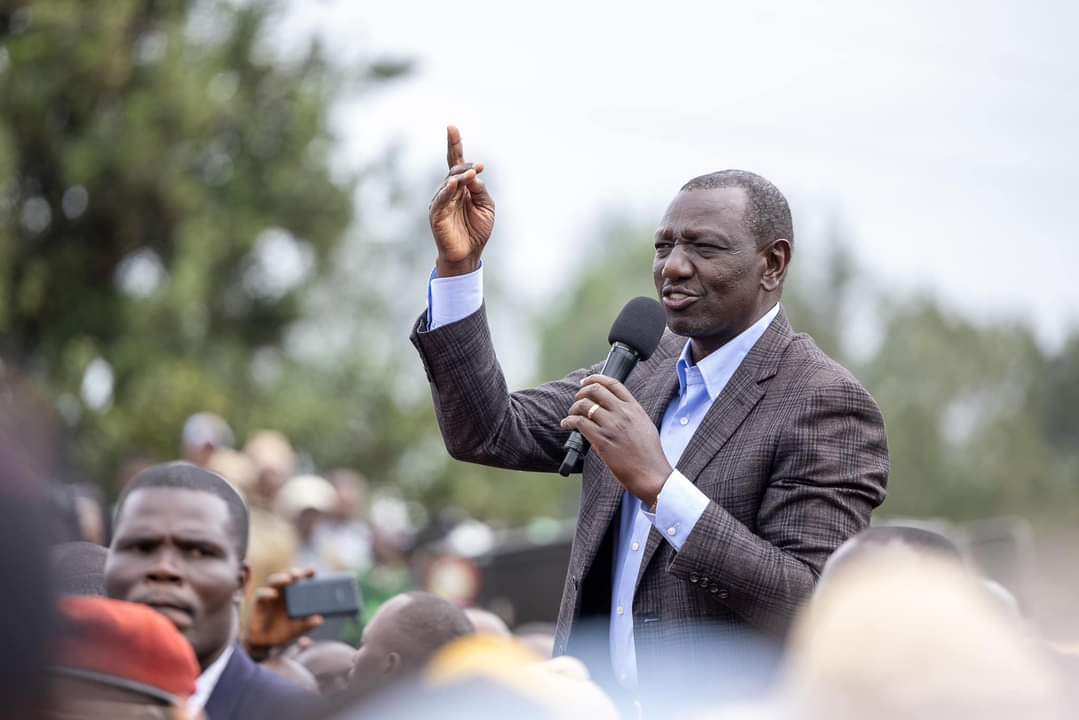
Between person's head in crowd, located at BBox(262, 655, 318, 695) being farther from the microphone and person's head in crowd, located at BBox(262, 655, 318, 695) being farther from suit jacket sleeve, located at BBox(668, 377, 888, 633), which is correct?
suit jacket sleeve, located at BBox(668, 377, 888, 633)

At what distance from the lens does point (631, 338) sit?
3820 millimetres

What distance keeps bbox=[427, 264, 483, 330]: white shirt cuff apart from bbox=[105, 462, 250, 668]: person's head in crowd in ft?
2.56

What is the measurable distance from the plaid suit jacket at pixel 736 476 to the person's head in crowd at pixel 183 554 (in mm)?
655

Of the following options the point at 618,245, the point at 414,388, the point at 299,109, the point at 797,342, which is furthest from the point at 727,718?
the point at 618,245

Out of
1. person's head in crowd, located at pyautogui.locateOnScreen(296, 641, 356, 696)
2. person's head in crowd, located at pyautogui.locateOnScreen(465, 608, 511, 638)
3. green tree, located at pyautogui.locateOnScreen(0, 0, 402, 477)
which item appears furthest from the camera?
green tree, located at pyautogui.locateOnScreen(0, 0, 402, 477)

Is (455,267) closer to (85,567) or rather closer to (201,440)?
(85,567)

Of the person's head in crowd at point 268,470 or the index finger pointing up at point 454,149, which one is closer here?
the index finger pointing up at point 454,149

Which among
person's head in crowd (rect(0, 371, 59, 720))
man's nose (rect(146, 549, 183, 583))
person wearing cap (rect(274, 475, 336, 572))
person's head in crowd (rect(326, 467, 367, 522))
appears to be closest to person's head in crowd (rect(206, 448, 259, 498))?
person wearing cap (rect(274, 475, 336, 572))

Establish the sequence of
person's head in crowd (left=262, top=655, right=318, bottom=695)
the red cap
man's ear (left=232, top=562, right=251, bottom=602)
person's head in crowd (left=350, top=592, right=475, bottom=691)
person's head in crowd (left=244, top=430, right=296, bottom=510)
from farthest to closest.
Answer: person's head in crowd (left=244, top=430, right=296, bottom=510) < person's head in crowd (left=262, top=655, right=318, bottom=695) < person's head in crowd (left=350, top=592, right=475, bottom=691) < man's ear (left=232, top=562, right=251, bottom=602) < the red cap

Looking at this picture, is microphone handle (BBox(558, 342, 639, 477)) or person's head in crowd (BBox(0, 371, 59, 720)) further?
microphone handle (BBox(558, 342, 639, 477))

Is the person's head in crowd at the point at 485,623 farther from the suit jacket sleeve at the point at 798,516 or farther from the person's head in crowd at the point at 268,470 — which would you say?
the person's head in crowd at the point at 268,470

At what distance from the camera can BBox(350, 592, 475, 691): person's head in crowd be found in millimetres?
4066

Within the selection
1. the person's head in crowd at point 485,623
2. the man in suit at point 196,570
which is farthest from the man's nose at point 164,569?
the person's head in crowd at point 485,623

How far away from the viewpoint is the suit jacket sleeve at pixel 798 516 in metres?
3.33
